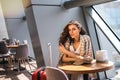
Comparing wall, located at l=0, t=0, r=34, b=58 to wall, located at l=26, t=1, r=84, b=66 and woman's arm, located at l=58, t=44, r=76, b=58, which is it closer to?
wall, located at l=26, t=1, r=84, b=66

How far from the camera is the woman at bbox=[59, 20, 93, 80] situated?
280 centimetres

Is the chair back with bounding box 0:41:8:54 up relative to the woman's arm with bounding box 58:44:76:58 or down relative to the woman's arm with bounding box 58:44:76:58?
up

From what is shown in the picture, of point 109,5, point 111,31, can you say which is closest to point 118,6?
point 109,5

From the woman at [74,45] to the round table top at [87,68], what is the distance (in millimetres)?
180

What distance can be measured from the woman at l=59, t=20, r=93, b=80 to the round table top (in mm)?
180

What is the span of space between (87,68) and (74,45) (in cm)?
61

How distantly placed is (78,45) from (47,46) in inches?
59.6

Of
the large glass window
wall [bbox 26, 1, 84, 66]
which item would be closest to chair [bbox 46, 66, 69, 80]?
wall [bbox 26, 1, 84, 66]

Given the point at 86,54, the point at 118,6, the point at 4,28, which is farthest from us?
the point at 4,28

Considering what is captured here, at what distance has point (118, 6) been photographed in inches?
160

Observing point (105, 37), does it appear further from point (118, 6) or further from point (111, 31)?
point (118, 6)

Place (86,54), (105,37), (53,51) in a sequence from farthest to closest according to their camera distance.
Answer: (105,37) → (53,51) → (86,54)

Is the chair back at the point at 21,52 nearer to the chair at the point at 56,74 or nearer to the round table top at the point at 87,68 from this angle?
the round table top at the point at 87,68

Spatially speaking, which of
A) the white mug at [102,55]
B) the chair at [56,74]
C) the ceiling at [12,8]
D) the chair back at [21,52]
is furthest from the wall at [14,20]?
the chair at [56,74]
